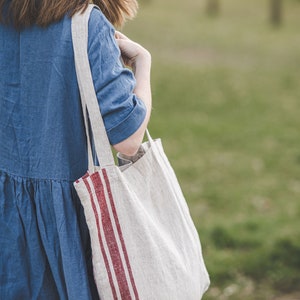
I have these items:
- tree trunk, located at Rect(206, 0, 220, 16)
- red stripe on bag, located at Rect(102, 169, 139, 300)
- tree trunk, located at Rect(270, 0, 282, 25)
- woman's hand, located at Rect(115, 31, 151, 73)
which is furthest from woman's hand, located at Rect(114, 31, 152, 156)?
tree trunk, located at Rect(206, 0, 220, 16)

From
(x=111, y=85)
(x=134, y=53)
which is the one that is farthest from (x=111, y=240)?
(x=134, y=53)

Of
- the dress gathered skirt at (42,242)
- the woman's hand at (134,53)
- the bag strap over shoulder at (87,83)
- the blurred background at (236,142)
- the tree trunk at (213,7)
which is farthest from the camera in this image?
the tree trunk at (213,7)

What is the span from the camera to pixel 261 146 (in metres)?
9.15

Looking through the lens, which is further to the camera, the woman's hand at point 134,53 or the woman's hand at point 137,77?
the woman's hand at point 134,53

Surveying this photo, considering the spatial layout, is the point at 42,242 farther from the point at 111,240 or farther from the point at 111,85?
the point at 111,85

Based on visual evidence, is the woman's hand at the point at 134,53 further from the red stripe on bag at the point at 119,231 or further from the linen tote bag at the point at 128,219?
the red stripe on bag at the point at 119,231

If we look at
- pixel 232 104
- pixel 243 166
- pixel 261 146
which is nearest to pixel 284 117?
pixel 232 104

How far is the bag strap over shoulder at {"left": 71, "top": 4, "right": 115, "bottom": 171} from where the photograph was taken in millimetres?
2051

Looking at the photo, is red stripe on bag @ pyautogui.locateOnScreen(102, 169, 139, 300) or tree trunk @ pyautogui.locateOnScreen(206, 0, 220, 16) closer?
red stripe on bag @ pyautogui.locateOnScreen(102, 169, 139, 300)

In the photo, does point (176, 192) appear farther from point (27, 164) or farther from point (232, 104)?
point (232, 104)

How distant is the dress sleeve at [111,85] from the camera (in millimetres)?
2062

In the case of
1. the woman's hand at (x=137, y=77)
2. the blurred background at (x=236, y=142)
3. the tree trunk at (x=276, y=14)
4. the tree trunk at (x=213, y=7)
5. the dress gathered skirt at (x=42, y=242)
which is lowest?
the tree trunk at (x=213, y=7)

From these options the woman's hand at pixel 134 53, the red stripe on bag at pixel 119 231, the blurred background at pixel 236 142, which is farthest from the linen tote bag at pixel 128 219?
the blurred background at pixel 236 142

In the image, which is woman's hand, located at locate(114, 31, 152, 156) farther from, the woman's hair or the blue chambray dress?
the woman's hair
